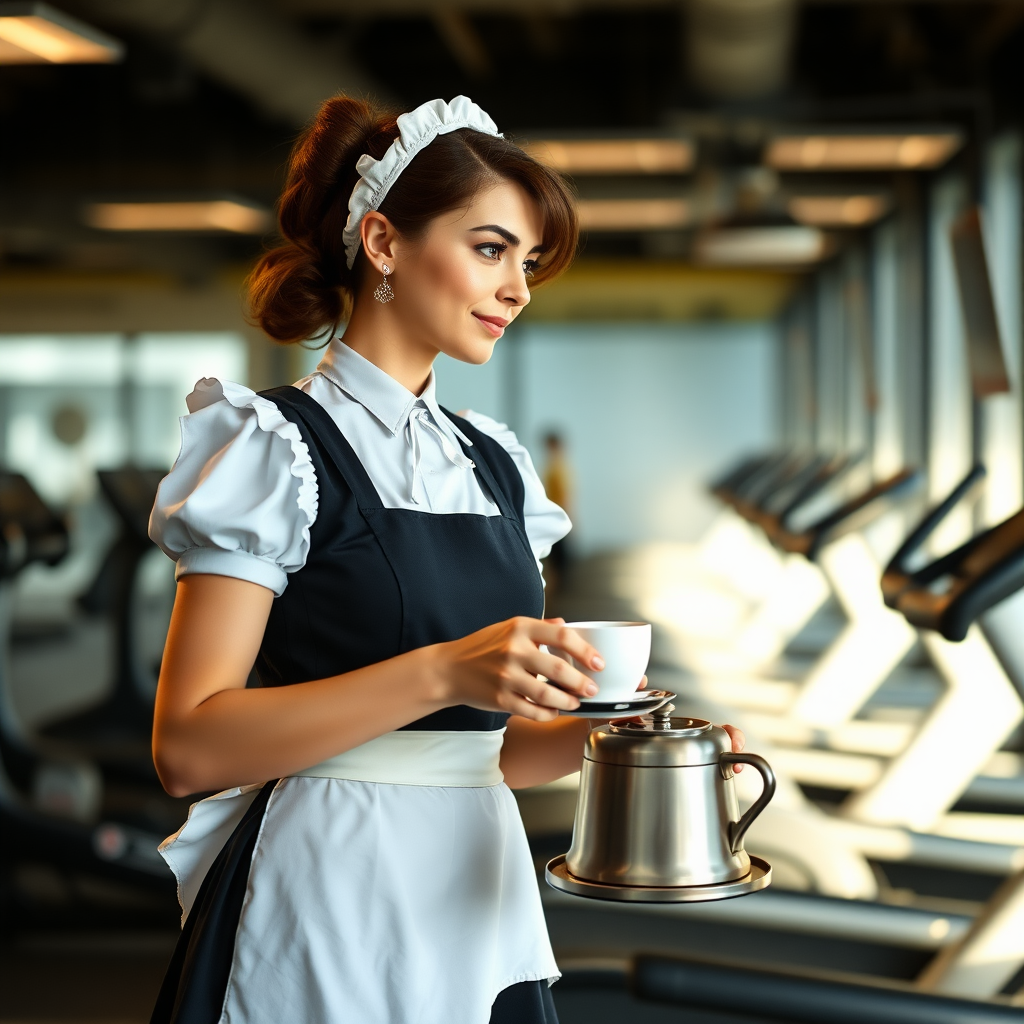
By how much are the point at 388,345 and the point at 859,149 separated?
431cm

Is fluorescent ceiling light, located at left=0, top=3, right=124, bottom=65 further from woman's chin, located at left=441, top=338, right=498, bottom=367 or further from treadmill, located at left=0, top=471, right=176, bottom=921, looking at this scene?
woman's chin, located at left=441, top=338, right=498, bottom=367

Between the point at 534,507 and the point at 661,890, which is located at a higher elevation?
the point at 534,507

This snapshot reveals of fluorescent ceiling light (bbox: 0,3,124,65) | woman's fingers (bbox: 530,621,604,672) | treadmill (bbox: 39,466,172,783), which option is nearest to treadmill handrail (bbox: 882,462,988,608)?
woman's fingers (bbox: 530,621,604,672)

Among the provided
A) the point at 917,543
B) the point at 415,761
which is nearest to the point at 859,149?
the point at 917,543

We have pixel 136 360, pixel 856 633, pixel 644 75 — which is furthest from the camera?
pixel 136 360

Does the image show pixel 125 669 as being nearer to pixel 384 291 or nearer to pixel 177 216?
pixel 177 216

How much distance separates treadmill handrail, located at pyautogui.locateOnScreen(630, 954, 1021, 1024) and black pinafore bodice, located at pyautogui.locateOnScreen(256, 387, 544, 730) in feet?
2.23

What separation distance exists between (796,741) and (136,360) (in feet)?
31.5

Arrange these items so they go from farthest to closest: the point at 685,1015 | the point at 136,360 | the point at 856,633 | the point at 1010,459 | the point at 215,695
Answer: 1. the point at 136,360
2. the point at 1010,459
3. the point at 856,633
4. the point at 685,1015
5. the point at 215,695

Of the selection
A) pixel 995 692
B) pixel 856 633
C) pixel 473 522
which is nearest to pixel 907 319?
pixel 856 633

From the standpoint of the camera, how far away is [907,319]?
747 centimetres

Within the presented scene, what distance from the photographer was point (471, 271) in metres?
1.26

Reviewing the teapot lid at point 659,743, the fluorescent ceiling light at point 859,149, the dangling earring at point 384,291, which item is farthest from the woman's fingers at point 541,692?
the fluorescent ceiling light at point 859,149

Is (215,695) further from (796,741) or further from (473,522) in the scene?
(796,741)
